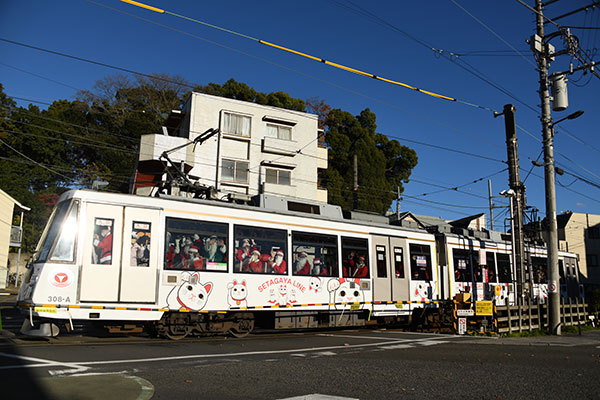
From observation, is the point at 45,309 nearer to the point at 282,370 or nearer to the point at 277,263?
the point at 282,370

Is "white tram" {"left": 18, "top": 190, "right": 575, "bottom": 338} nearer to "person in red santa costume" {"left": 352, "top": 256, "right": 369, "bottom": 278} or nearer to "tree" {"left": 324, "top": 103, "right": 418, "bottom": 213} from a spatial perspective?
"person in red santa costume" {"left": 352, "top": 256, "right": 369, "bottom": 278}

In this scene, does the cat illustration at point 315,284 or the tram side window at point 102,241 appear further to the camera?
the cat illustration at point 315,284

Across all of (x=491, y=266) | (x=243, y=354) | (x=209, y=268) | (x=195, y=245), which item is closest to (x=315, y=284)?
(x=209, y=268)

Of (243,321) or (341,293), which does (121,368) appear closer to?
(243,321)

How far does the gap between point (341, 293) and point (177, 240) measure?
17.6ft

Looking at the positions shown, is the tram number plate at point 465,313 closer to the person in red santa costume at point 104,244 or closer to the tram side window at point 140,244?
the tram side window at point 140,244

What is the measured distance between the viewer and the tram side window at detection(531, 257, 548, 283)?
22.8m

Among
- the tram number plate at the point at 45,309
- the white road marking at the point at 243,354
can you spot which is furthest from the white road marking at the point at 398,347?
the tram number plate at the point at 45,309

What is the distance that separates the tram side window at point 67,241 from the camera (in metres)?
10.0

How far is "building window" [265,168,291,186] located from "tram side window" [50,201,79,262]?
1056 inches

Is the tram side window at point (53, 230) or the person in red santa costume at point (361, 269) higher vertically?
the tram side window at point (53, 230)

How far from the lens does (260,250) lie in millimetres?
12812

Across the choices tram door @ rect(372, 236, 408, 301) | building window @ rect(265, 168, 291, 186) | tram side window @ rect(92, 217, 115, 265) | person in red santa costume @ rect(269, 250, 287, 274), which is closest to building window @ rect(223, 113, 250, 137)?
building window @ rect(265, 168, 291, 186)

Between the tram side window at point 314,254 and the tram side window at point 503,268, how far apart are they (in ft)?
31.1
